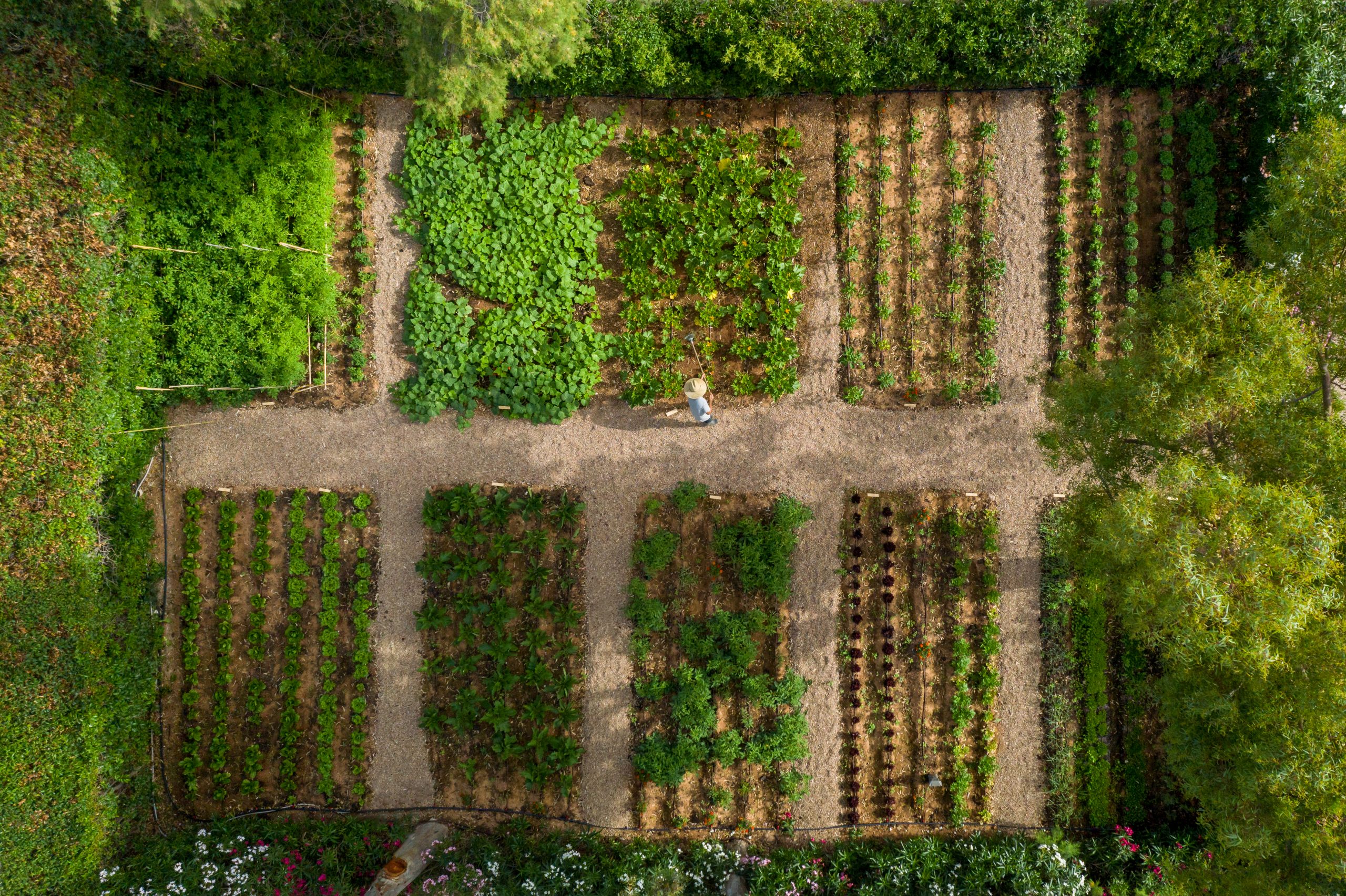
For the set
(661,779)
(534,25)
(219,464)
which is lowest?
(661,779)

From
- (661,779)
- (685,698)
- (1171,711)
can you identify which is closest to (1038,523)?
(1171,711)

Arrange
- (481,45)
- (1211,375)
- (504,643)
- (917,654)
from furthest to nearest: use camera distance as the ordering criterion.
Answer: (917,654)
(504,643)
(481,45)
(1211,375)

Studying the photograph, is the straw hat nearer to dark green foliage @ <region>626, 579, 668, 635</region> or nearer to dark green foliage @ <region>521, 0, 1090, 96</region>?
dark green foliage @ <region>626, 579, 668, 635</region>

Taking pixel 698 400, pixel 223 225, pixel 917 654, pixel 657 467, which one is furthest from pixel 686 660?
pixel 223 225

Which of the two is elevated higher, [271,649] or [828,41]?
[828,41]

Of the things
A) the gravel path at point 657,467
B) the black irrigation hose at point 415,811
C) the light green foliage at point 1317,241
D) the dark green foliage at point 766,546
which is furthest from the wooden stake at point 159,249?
the light green foliage at point 1317,241

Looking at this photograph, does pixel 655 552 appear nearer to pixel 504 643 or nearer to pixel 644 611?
pixel 644 611

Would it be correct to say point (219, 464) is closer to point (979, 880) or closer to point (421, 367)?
point (421, 367)
